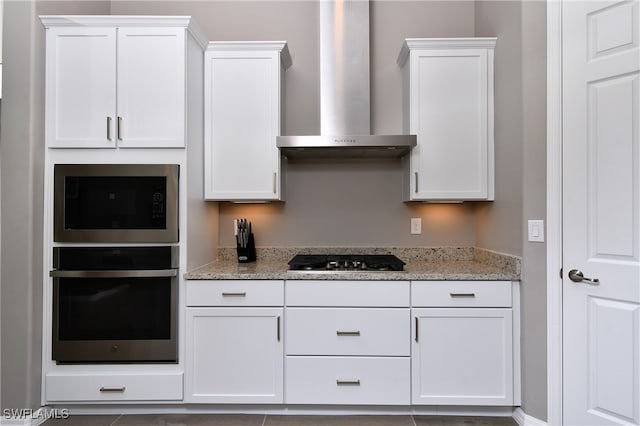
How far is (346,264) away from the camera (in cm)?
221

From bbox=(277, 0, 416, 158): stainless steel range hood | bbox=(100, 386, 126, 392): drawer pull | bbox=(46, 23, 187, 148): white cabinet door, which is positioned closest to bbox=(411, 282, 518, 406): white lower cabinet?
bbox=(277, 0, 416, 158): stainless steel range hood

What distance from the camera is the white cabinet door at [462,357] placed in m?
1.96

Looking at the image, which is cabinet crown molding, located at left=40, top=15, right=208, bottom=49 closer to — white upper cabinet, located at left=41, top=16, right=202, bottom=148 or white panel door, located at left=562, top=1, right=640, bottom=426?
white upper cabinet, located at left=41, top=16, right=202, bottom=148

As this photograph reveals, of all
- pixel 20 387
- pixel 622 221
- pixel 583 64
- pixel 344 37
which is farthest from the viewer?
pixel 344 37

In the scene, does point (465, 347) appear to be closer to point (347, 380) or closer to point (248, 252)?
point (347, 380)

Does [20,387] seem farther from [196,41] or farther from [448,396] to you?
[448,396]

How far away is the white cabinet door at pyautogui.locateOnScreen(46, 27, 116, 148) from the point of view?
6.54ft

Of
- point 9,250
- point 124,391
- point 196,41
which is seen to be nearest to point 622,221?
point 196,41

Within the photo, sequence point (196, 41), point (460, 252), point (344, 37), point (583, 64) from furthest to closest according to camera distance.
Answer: point (460, 252) → point (344, 37) → point (196, 41) → point (583, 64)

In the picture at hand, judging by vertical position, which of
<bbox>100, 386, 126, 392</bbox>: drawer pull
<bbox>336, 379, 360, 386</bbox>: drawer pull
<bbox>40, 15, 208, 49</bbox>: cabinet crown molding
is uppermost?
<bbox>40, 15, 208, 49</bbox>: cabinet crown molding

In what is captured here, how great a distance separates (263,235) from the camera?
8.71ft

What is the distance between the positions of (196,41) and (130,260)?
Answer: 4.64 feet

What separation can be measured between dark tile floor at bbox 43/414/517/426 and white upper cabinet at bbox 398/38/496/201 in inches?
52.5

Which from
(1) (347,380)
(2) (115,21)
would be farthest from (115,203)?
(1) (347,380)
